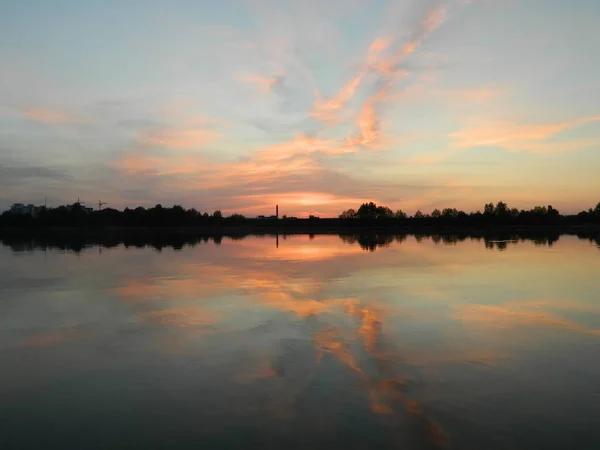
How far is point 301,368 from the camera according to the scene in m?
11.0

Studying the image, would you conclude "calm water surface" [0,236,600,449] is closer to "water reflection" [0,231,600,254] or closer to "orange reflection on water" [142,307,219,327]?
"orange reflection on water" [142,307,219,327]

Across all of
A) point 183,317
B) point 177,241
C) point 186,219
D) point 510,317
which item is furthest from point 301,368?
point 186,219

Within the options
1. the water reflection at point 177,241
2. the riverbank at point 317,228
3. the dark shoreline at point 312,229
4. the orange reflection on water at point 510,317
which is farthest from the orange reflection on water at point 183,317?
the riverbank at point 317,228

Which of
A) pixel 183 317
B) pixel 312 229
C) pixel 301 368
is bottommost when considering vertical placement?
pixel 301 368

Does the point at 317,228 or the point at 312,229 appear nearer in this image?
the point at 312,229

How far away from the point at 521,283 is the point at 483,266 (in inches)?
341

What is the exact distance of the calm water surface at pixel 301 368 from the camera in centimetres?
776

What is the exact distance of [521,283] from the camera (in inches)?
958

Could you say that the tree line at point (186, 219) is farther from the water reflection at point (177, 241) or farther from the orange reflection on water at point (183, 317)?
the orange reflection on water at point (183, 317)

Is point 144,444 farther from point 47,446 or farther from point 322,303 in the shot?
point 322,303

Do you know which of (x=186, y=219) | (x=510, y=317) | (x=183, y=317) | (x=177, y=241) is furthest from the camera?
(x=186, y=219)

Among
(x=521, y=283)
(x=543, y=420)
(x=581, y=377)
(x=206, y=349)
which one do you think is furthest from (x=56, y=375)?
(x=521, y=283)

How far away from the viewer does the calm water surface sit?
25.5ft

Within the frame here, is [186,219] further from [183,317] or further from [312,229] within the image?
[183,317]
